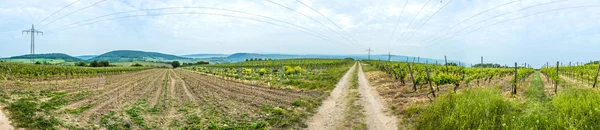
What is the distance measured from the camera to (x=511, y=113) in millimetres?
7691

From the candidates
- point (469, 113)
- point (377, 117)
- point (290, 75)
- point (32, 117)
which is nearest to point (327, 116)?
point (377, 117)

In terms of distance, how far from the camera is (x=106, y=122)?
9281 mm

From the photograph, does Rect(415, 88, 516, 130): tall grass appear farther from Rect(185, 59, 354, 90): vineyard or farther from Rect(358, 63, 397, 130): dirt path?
Rect(185, 59, 354, 90): vineyard

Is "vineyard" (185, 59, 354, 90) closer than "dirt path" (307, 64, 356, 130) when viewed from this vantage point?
No

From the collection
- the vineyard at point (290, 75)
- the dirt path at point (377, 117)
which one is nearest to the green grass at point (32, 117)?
the dirt path at point (377, 117)

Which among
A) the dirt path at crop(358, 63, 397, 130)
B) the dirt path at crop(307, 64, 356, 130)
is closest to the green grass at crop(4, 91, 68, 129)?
the dirt path at crop(307, 64, 356, 130)

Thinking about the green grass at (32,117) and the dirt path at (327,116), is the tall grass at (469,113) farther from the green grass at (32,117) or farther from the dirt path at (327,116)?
the green grass at (32,117)

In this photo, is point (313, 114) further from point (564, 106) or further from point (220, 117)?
point (564, 106)

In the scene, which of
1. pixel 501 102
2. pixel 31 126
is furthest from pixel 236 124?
pixel 501 102

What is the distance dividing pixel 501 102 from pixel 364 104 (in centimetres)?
632

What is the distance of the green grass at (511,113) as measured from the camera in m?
6.24

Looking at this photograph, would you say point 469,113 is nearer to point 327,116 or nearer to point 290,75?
point 327,116

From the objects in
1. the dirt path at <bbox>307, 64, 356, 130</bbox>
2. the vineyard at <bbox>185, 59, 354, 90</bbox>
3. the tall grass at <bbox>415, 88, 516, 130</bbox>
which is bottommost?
the dirt path at <bbox>307, 64, 356, 130</bbox>

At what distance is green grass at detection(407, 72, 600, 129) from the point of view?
624 centimetres
